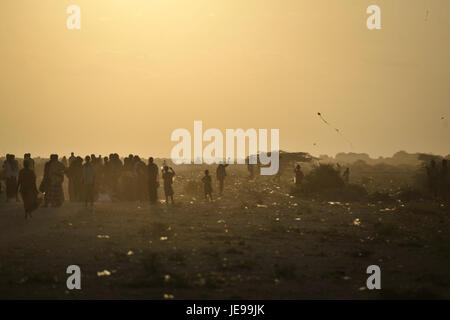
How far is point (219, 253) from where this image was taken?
15.3 meters

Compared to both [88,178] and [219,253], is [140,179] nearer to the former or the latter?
[88,178]

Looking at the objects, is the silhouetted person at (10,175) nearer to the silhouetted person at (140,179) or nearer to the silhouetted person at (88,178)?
the silhouetted person at (88,178)

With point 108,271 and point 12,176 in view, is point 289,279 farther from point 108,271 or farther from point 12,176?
point 12,176

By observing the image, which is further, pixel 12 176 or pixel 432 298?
pixel 12 176

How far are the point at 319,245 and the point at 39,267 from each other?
7.47 metres

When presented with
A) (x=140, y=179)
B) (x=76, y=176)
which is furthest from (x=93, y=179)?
(x=140, y=179)

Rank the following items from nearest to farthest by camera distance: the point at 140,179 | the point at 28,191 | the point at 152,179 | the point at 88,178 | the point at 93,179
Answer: the point at 28,191, the point at 88,178, the point at 93,179, the point at 152,179, the point at 140,179

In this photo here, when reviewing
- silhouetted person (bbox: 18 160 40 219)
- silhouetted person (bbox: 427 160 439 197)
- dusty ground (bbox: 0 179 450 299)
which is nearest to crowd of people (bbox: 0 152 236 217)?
dusty ground (bbox: 0 179 450 299)

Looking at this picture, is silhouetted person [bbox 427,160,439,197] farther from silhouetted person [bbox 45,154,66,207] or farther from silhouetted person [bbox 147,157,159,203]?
silhouetted person [bbox 45,154,66,207]

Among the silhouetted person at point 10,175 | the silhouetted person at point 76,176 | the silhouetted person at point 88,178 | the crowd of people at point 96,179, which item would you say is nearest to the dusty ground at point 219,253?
the silhouetted person at point 88,178

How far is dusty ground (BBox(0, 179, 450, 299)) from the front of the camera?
11.4m

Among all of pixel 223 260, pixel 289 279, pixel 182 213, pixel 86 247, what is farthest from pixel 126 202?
pixel 289 279

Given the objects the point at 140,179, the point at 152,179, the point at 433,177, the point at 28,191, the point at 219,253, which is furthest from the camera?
the point at 433,177
